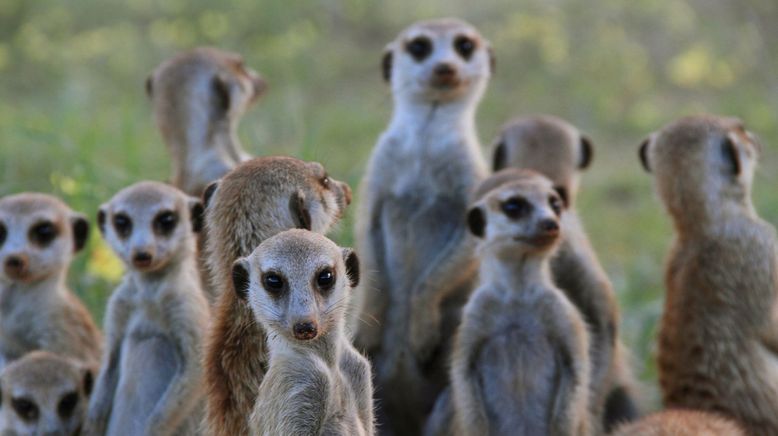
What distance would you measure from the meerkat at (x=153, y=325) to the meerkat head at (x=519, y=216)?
1081 millimetres

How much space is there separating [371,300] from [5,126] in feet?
13.6

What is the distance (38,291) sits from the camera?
522cm

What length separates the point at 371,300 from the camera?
5.60 metres

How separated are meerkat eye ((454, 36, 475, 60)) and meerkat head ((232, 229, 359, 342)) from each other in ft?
8.29

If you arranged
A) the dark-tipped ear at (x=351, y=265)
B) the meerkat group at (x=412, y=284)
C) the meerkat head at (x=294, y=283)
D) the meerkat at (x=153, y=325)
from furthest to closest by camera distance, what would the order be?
the meerkat at (x=153, y=325) → the meerkat group at (x=412, y=284) → the dark-tipped ear at (x=351, y=265) → the meerkat head at (x=294, y=283)

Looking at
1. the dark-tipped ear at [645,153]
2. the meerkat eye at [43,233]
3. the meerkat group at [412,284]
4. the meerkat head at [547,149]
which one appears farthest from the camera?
the meerkat head at [547,149]

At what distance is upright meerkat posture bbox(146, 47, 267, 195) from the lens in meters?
5.94

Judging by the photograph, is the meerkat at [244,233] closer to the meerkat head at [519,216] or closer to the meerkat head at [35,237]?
the meerkat head at [519,216]

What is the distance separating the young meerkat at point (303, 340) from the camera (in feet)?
11.1

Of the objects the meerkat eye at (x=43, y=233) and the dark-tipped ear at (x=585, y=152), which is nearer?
the meerkat eye at (x=43, y=233)

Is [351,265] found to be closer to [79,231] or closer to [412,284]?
[412,284]

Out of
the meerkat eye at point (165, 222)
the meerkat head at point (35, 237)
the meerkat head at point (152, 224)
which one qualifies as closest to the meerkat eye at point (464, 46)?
the meerkat head at point (152, 224)

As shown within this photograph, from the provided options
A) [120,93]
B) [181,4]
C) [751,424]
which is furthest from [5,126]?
[751,424]

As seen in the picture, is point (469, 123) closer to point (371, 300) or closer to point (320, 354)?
point (371, 300)
